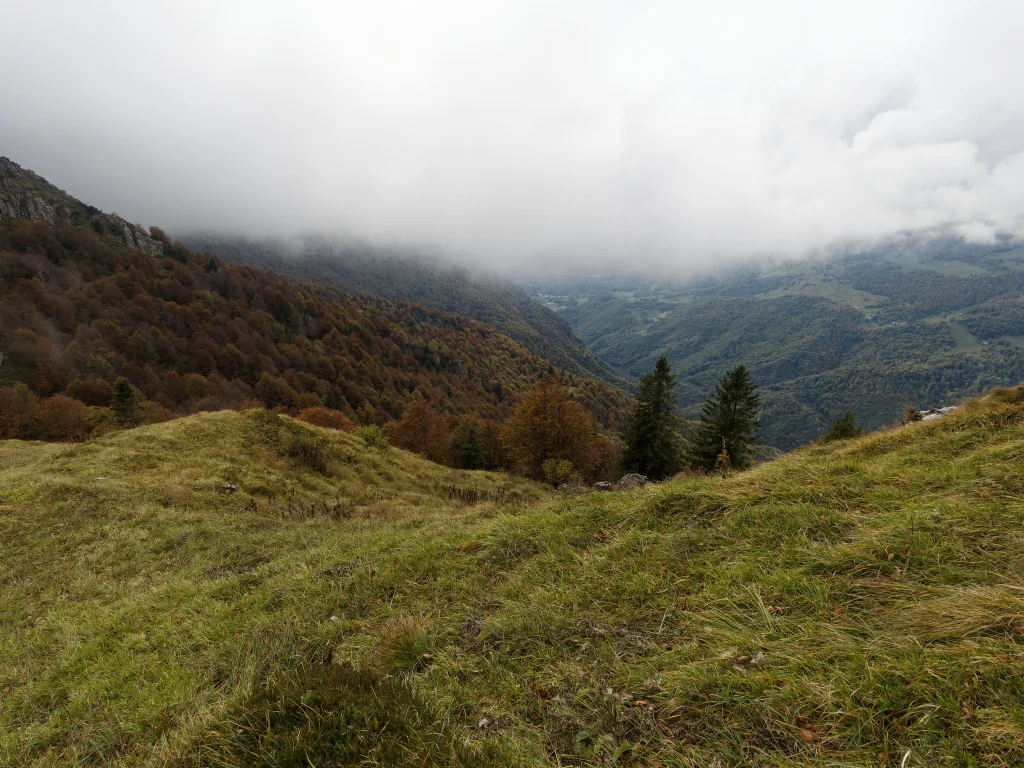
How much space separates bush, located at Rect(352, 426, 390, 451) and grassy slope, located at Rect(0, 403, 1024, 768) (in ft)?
57.5

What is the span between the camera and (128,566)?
33.2 ft

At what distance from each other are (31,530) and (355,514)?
351 inches

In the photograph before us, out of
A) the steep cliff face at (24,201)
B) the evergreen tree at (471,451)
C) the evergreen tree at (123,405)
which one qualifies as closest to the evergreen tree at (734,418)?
the evergreen tree at (471,451)

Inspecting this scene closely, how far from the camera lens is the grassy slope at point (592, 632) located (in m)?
2.91

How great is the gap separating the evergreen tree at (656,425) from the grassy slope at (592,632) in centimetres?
2754

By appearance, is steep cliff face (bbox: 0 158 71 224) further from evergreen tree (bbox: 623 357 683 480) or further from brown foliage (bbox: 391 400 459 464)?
evergreen tree (bbox: 623 357 683 480)

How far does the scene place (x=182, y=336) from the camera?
111 meters

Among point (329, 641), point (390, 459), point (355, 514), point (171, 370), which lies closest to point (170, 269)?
point (171, 370)

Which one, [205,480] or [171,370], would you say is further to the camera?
[171,370]

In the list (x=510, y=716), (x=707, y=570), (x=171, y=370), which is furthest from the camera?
(x=171, y=370)

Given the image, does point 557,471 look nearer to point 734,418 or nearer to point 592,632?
point 734,418

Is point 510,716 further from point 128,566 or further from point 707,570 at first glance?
point 128,566

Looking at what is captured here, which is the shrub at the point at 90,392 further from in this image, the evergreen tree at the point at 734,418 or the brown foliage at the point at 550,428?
the evergreen tree at the point at 734,418

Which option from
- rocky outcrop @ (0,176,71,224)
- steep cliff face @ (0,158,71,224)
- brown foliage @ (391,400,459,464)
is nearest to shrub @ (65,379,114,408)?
brown foliage @ (391,400,459,464)
